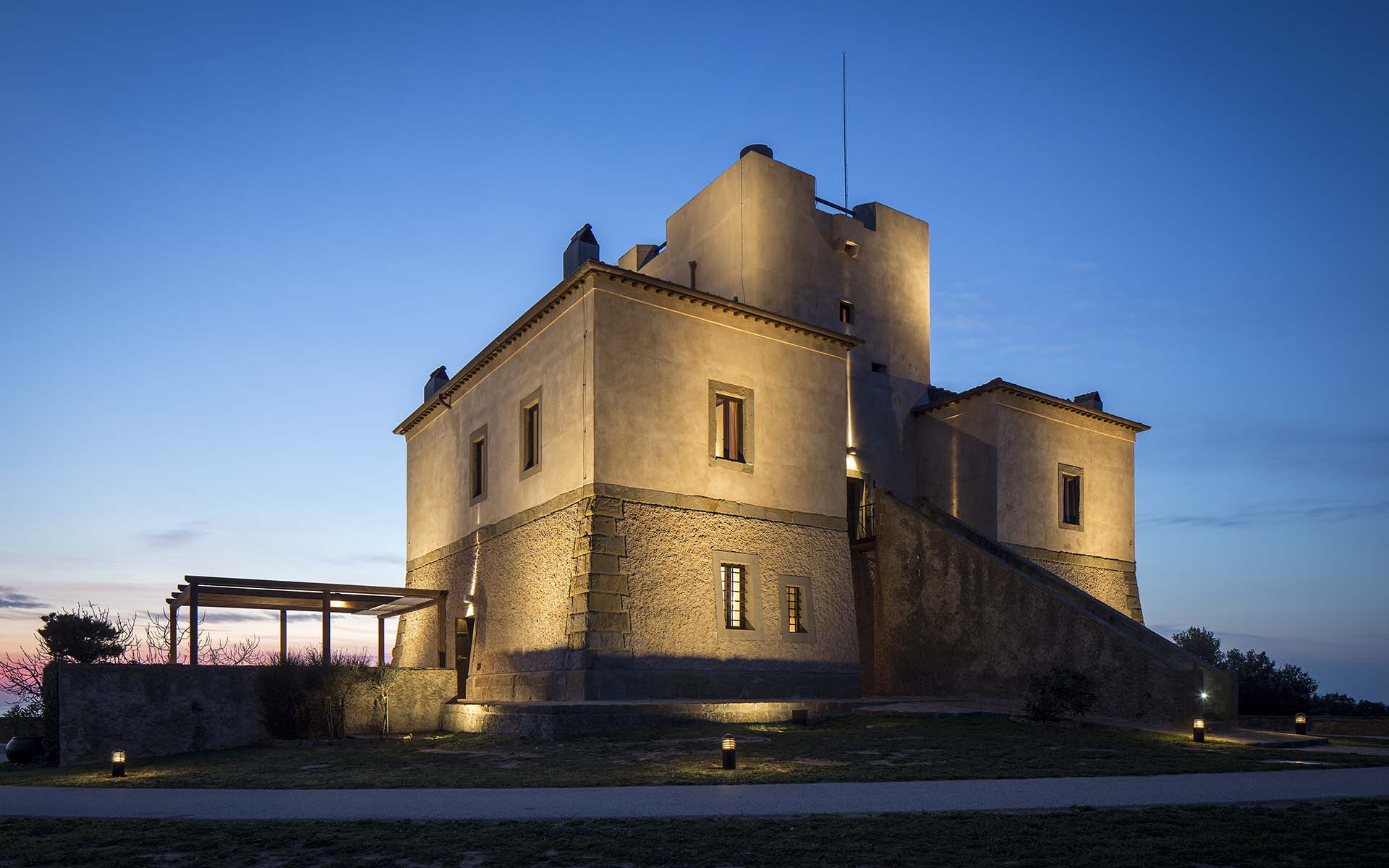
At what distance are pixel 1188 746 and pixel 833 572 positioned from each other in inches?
352

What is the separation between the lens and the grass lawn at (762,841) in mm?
6324

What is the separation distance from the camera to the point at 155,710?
15891 mm

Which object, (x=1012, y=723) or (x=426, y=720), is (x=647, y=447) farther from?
(x=1012, y=723)

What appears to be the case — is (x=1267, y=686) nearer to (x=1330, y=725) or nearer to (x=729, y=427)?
(x=1330, y=725)

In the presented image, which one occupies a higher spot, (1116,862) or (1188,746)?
(1116,862)

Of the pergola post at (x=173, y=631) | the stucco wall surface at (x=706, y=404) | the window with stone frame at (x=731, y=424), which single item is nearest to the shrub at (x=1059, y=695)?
the stucco wall surface at (x=706, y=404)

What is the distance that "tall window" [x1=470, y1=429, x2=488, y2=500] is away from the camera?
24.0 m

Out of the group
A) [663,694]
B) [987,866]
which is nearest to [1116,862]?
[987,866]

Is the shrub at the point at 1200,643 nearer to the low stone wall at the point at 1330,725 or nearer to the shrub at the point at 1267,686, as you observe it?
the shrub at the point at 1267,686

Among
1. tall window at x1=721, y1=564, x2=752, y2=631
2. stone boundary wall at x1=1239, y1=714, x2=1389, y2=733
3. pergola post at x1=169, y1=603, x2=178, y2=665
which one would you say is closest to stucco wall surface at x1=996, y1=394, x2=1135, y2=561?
stone boundary wall at x1=1239, y1=714, x2=1389, y2=733

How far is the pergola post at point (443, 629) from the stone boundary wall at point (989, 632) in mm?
10007

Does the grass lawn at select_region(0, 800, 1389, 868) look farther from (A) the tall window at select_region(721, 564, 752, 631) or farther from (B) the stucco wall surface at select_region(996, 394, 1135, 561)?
(B) the stucco wall surface at select_region(996, 394, 1135, 561)

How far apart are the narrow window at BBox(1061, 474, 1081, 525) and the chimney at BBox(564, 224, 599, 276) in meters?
14.3

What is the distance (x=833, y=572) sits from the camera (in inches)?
861
